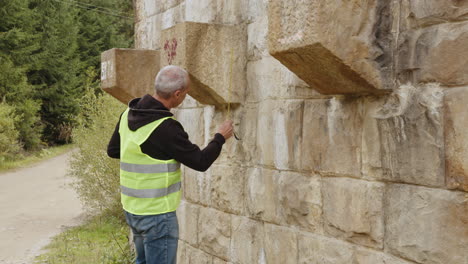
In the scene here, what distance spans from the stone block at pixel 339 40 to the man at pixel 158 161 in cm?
97

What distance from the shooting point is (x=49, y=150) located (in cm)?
2466

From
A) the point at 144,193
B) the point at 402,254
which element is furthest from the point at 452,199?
the point at 144,193

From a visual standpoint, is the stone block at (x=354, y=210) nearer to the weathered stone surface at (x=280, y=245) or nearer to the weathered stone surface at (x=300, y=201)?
the weathered stone surface at (x=300, y=201)

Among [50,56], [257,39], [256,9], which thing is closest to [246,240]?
[257,39]

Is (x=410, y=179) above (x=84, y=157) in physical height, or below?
above

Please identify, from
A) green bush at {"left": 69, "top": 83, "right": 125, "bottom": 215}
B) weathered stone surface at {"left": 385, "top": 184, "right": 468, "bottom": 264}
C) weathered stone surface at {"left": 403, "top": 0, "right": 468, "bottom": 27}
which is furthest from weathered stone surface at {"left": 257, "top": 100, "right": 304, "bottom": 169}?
green bush at {"left": 69, "top": 83, "right": 125, "bottom": 215}

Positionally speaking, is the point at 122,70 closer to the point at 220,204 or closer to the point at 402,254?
the point at 220,204

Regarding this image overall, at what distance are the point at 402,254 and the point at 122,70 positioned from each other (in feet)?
11.3

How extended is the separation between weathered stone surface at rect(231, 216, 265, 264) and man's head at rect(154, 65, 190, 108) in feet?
3.54

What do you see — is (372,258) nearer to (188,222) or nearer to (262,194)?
(262,194)

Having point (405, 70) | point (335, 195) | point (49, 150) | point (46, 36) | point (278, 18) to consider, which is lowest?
point (49, 150)

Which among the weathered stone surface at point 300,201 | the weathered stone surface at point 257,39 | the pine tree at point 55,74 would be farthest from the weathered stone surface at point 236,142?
the pine tree at point 55,74

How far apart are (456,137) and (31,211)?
11.0 meters

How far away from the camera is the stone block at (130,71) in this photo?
214 inches
